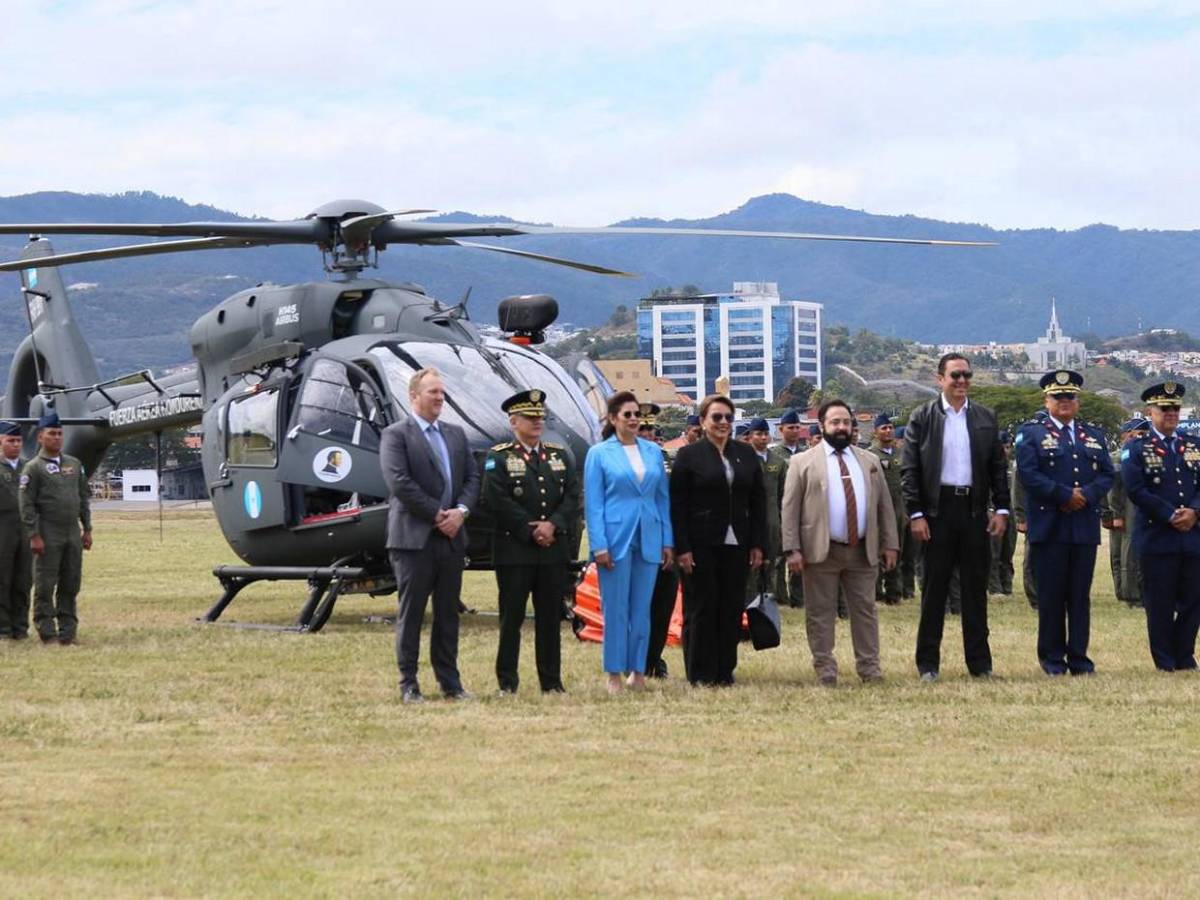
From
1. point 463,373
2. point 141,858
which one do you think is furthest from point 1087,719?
point 463,373

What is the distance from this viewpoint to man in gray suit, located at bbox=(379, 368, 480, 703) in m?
10.1

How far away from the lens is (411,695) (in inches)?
397

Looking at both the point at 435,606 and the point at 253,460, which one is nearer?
the point at 435,606

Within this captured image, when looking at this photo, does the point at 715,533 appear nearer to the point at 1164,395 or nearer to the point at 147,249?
the point at 1164,395

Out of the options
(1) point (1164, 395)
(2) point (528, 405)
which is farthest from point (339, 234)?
(1) point (1164, 395)

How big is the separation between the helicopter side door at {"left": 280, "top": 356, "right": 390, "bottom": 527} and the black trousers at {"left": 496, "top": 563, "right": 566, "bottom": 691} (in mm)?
4433

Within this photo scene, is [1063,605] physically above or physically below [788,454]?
below

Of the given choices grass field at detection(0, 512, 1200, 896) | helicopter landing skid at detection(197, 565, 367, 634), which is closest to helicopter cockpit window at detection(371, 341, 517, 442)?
helicopter landing skid at detection(197, 565, 367, 634)

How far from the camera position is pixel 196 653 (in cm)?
1298

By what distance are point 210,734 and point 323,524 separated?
6.16 metres

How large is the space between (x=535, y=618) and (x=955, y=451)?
248cm

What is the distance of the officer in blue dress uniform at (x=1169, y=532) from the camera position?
1109 centimetres

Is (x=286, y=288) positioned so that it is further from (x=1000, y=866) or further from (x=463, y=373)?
(x=1000, y=866)

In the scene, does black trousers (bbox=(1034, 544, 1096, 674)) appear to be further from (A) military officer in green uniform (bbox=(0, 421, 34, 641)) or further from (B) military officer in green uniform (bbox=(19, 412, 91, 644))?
(A) military officer in green uniform (bbox=(0, 421, 34, 641))
